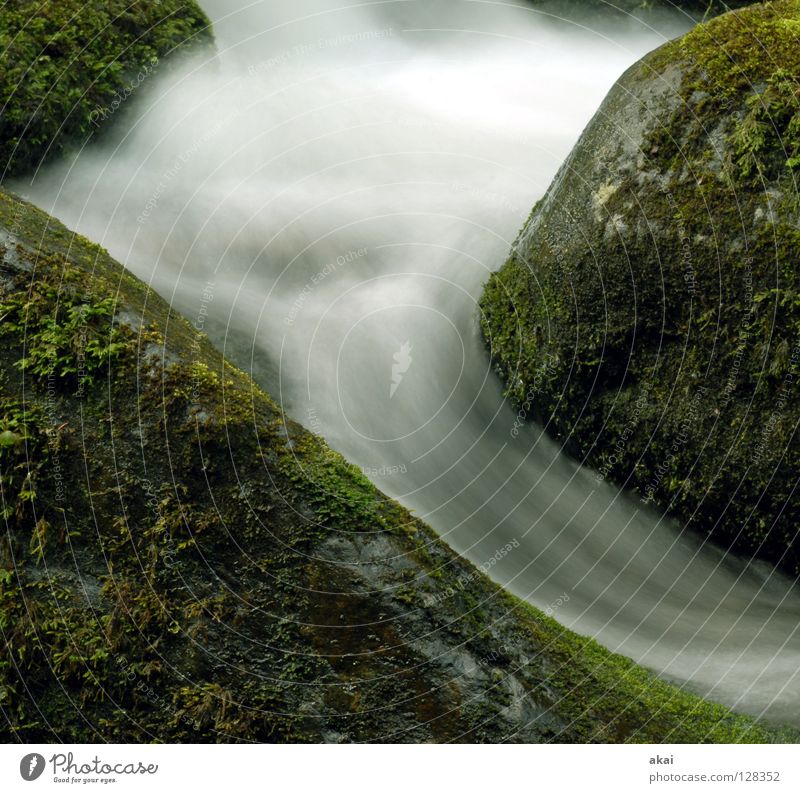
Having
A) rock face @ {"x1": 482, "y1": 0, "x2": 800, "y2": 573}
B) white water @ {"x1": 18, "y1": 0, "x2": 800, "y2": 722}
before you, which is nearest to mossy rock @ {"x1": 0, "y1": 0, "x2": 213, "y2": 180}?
white water @ {"x1": 18, "y1": 0, "x2": 800, "y2": 722}

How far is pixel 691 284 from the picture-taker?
636cm

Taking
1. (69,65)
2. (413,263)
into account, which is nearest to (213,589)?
(413,263)

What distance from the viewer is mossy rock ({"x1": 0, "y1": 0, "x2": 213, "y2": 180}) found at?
867 centimetres

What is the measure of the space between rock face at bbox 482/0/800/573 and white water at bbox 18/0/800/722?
1.70 ft

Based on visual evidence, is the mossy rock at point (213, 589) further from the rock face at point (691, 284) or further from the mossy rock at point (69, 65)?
the mossy rock at point (69, 65)

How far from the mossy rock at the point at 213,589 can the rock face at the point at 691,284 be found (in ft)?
5.94

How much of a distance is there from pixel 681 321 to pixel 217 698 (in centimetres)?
451

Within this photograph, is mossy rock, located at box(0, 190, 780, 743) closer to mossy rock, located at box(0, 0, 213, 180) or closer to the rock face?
the rock face

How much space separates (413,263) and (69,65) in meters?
4.56

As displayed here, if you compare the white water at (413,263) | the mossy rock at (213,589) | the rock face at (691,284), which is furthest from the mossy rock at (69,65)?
the rock face at (691,284)

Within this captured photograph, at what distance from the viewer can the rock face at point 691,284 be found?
19.8 ft

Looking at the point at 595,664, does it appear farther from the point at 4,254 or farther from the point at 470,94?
the point at 470,94

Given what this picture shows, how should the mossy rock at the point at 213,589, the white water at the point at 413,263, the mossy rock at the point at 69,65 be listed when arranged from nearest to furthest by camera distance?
the mossy rock at the point at 213,589, the white water at the point at 413,263, the mossy rock at the point at 69,65

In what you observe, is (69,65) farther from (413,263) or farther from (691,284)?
(691,284)
